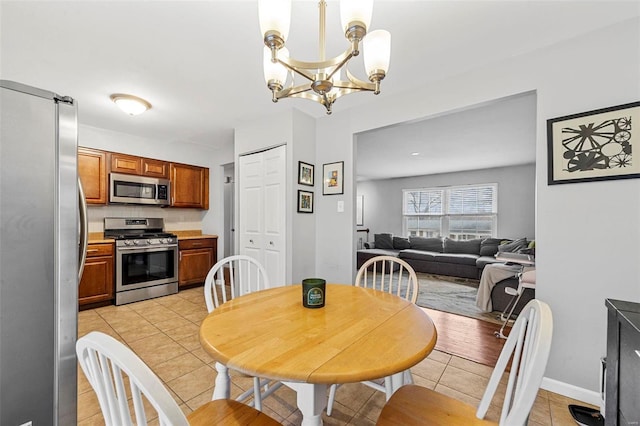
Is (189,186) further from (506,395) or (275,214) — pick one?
(506,395)

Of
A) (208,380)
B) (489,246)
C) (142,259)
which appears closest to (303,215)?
(208,380)

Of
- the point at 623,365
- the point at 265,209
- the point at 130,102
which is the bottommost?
the point at 623,365

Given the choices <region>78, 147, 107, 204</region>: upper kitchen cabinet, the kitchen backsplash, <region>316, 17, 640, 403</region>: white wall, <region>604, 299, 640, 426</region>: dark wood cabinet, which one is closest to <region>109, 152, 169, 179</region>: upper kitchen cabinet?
<region>78, 147, 107, 204</region>: upper kitchen cabinet

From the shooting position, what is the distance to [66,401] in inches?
46.1

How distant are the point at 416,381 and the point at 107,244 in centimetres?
391

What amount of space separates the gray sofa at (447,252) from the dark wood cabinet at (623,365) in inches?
184

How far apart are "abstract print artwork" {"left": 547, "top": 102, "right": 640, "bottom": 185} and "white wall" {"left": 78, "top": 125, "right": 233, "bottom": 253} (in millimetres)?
4172

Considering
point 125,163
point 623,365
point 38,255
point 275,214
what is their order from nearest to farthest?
point 623,365
point 38,255
point 275,214
point 125,163

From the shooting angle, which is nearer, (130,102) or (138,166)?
(130,102)

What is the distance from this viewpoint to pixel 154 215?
4.44 metres

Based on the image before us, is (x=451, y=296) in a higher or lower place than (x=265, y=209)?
lower

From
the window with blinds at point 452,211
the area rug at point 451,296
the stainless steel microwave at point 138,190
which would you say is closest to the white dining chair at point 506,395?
the area rug at point 451,296

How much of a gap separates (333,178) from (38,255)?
2444 millimetres

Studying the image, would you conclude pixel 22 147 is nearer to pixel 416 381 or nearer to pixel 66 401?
pixel 66 401
